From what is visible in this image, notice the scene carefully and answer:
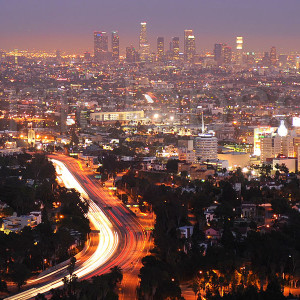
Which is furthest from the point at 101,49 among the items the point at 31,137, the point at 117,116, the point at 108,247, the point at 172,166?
the point at 108,247

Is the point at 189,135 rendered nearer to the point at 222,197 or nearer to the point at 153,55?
the point at 222,197

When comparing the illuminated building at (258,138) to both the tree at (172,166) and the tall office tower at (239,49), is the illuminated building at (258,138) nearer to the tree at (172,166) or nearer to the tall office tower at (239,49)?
the tree at (172,166)

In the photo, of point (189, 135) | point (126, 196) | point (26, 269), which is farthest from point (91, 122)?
point (26, 269)

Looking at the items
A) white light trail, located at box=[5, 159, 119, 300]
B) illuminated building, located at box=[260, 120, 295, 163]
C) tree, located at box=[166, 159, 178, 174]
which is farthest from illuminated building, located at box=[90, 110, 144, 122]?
white light trail, located at box=[5, 159, 119, 300]

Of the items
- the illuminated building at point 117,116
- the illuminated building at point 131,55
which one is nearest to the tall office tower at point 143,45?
the illuminated building at point 131,55

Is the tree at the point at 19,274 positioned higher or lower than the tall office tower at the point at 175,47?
lower
